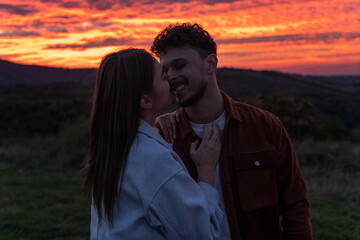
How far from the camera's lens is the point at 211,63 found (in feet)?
8.73

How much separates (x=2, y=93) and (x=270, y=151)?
54157 mm

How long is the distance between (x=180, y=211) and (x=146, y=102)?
536 mm

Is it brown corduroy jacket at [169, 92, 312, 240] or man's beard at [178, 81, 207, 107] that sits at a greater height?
man's beard at [178, 81, 207, 107]

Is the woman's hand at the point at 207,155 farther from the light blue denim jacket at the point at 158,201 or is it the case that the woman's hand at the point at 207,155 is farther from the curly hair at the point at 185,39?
the curly hair at the point at 185,39

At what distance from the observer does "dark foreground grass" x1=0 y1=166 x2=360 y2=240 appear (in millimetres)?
6324

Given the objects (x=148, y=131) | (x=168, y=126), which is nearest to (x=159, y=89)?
(x=148, y=131)

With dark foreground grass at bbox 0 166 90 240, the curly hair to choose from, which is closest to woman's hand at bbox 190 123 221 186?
the curly hair

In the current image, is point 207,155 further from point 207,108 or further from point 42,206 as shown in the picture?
point 42,206

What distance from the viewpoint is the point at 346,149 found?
12305 mm

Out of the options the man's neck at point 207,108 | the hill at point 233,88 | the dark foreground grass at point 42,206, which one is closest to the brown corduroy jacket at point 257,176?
the man's neck at point 207,108

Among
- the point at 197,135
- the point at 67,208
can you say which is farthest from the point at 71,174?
the point at 197,135

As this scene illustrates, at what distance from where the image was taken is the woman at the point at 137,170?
1459mm

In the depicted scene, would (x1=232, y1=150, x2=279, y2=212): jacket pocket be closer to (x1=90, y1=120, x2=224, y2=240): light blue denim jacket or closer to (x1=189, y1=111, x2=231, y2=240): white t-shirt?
(x1=189, y1=111, x2=231, y2=240): white t-shirt

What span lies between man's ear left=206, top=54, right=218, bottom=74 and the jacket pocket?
711mm
